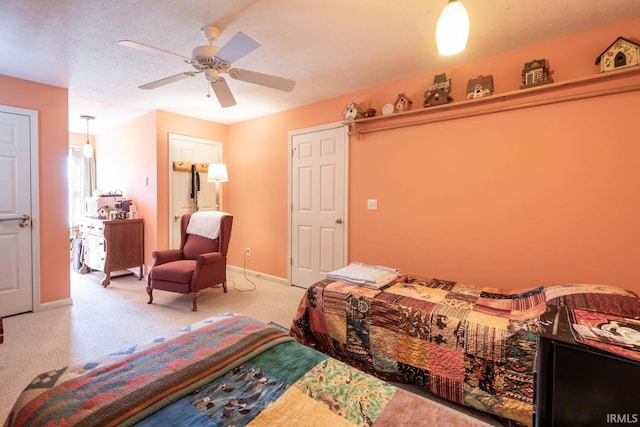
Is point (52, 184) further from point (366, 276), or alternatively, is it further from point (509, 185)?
point (509, 185)

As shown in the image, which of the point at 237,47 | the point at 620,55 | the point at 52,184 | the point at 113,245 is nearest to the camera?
the point at 237,47

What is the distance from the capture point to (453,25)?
1368mm

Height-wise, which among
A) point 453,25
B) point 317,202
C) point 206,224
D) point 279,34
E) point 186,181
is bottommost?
point 206,224

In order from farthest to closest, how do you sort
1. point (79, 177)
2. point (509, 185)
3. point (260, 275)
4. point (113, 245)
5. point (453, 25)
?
point (79, 177)
point (260, 275)
point (113, 245)
point (509, 185)
point (453, 25)

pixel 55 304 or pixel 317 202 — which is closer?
pixel 55 304

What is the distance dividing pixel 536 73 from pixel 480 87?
409 mm

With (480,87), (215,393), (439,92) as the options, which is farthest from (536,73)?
(215,393)

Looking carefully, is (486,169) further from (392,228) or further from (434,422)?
(434,422)

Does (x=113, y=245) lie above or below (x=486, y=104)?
below

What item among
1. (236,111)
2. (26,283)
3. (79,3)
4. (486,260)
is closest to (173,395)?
(79,3)

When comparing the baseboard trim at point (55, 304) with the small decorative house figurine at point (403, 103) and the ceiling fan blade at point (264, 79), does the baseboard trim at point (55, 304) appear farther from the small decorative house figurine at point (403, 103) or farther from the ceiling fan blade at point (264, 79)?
the small decorative house figurine at point (403, 103)

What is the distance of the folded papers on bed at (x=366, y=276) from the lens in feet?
7.59

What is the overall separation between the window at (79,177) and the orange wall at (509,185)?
508 centimetres

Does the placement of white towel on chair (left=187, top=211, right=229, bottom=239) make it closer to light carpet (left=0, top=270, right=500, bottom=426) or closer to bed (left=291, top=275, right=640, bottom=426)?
light carpet (left=0, top=270, right=500, bottom=426)
